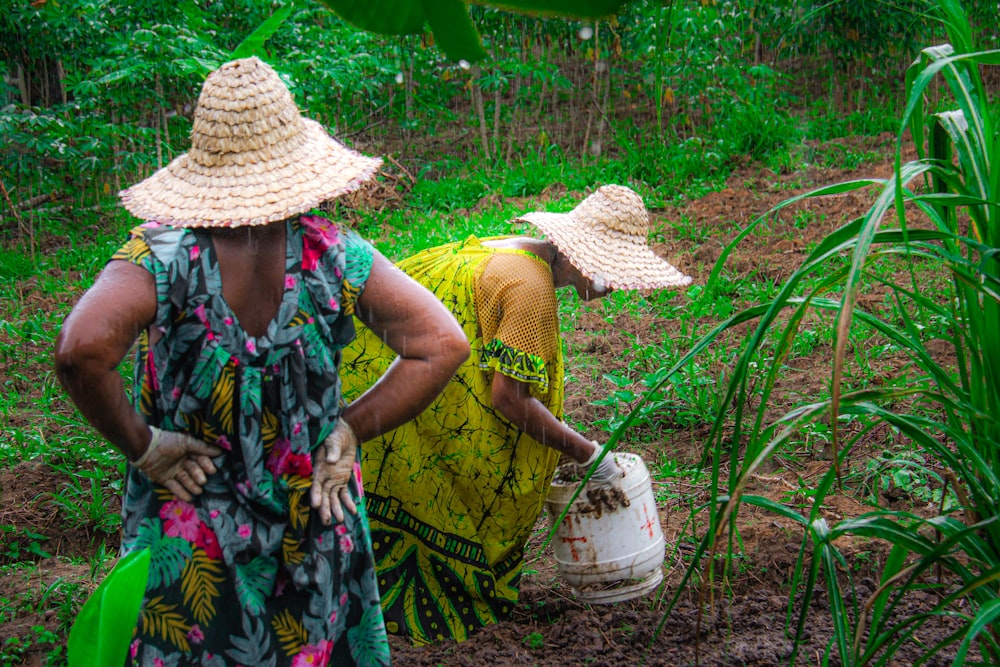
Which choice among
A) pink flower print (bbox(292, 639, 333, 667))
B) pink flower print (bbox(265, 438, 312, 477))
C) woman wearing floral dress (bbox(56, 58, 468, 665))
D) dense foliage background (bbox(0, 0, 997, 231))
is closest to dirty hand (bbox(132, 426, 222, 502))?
woman wearing floral dress (bbox(56, 58, 468, 665))

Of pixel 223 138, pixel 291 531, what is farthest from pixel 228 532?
pixel 223 138

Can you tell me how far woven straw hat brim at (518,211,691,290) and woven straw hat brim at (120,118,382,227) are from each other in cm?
79

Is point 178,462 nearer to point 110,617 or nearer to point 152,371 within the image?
point 152,371

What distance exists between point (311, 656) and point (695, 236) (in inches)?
161

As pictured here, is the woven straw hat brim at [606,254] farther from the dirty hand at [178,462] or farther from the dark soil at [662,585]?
the dirty hand at [178,462]

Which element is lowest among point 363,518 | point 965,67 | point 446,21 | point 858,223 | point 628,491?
point 628,491

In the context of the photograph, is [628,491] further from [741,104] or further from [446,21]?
[741,104]

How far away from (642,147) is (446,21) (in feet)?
20.2

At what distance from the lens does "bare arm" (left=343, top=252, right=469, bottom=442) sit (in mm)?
1877

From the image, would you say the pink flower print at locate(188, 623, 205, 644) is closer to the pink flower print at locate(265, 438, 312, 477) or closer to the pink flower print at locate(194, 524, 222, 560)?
the pink flower print at locate(194, 524, 222, 560)

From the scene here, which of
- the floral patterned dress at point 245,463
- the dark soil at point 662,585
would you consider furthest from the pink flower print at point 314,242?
the dark soil at point 662,585

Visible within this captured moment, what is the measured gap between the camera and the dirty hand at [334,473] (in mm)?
1878

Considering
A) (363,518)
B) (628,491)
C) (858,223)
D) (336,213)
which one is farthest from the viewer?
(336,213)

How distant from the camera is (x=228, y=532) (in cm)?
184
